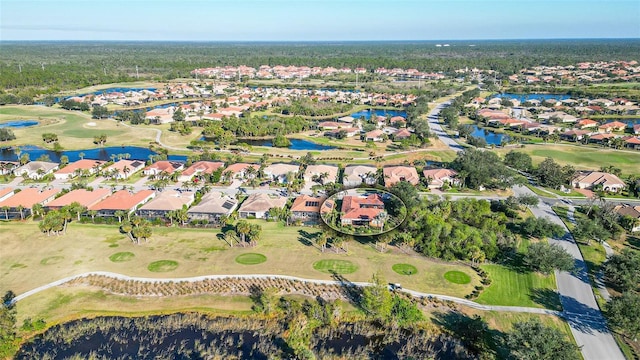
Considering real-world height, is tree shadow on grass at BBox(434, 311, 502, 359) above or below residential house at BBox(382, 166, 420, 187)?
below

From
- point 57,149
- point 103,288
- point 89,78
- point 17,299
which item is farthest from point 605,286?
point 89,78

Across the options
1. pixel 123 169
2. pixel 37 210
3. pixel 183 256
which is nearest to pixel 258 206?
pixel 183 256

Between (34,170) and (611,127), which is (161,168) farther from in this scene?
(611,127)

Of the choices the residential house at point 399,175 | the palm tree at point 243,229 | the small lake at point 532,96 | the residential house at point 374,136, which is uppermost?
the small lake at point 532,96

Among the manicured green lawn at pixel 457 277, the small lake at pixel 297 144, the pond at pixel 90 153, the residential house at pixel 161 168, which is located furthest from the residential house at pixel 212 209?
the small lake at pixel 297 144

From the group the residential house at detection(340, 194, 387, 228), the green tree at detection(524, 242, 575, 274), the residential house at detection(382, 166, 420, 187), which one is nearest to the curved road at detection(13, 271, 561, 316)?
the green tree at detection(524, 242, 575, 274)

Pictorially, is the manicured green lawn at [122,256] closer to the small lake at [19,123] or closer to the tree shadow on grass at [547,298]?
the tree shadow on grass at [547,298]

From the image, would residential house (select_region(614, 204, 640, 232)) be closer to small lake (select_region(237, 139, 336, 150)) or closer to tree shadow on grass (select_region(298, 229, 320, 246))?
tree shadow on grass (select_region(298, 229, 320, 246))
